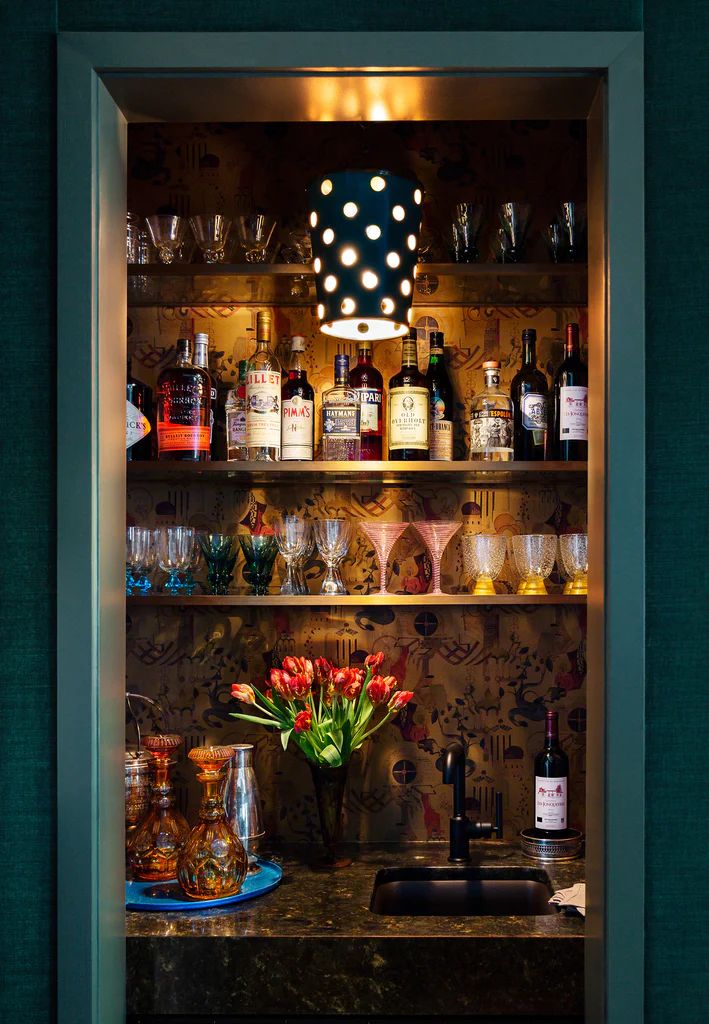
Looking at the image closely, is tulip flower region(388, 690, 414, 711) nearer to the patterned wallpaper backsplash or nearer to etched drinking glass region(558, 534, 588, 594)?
the patterned wallpaper backsplash

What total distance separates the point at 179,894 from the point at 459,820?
0.61m

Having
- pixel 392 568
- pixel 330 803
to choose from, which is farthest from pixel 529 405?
pixel 330 803

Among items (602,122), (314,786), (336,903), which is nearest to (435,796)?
(314,786)

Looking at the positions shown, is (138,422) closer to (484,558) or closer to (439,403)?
(439,403)

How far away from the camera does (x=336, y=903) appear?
1863 mm

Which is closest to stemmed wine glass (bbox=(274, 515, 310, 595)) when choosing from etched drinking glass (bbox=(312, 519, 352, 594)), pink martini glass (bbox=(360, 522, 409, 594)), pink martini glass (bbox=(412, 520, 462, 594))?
etched drinking glass (bbox=(312, 519, 352, 594))

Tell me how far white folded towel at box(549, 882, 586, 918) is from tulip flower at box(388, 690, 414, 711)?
0.49 m

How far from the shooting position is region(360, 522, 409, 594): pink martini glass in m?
2.18

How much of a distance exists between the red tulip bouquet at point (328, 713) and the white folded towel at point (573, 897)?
473 mm

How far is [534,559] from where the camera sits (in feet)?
7.07

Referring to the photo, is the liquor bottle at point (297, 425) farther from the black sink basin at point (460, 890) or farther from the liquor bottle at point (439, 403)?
the black sink basin at point (460, 890)

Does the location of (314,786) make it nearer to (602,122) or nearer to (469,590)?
(469,590)

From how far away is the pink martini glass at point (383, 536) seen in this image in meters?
2.18

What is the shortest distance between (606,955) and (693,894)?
5.4 inches
